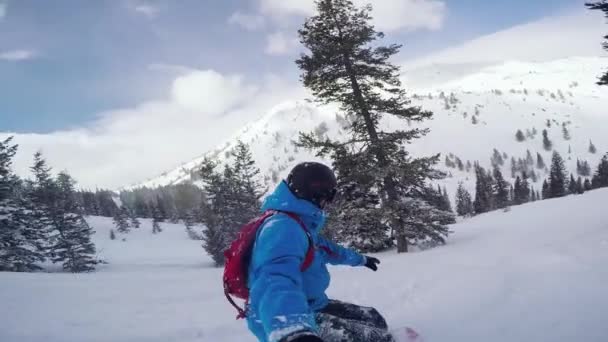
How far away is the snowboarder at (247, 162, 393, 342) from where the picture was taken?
2207mm

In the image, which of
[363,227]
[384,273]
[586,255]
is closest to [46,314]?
[384,273]

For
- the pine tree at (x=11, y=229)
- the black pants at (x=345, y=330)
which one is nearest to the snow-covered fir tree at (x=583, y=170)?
the pine tree at (x=11, y=229)

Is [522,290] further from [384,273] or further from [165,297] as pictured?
[165,297]

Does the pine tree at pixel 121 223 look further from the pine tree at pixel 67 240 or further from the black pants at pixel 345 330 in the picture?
the black pants at pixel 345 330

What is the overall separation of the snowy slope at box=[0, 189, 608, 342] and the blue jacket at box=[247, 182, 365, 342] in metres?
2.47

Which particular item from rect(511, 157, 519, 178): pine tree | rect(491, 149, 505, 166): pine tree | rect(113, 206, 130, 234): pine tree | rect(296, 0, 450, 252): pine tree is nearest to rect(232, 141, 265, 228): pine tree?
rect(296, 0, 450, 252): pine tree

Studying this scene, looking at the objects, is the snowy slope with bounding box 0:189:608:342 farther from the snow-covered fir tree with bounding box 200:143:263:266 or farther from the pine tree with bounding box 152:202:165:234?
the pine tree with bounding box 152:202:165:234

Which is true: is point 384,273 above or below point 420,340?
below

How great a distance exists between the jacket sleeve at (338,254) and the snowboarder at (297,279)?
0.63 meters

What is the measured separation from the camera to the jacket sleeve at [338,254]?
4.23 meters

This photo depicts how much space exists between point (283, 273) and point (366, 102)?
43.5 ft

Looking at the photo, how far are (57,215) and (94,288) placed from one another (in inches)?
1134

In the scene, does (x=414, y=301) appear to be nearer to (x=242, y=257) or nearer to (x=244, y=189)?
(x=242, y=257)

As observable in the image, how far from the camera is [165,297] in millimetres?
8961
